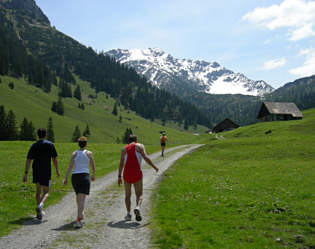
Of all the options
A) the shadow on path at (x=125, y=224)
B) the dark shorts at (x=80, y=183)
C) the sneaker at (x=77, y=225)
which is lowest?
the shadow on path at (x=125, y=224)

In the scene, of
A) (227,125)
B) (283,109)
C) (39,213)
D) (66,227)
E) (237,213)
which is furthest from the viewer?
(227,125)

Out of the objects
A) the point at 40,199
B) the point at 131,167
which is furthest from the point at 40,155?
the point at 131,167

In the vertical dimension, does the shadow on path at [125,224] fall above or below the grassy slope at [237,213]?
above

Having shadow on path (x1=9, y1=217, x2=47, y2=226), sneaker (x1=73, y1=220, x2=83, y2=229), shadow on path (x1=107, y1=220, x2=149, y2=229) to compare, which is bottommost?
shadow on path (x1=107, y1=220, x2=149, y2=229)

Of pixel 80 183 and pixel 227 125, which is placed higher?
pixel 227 125

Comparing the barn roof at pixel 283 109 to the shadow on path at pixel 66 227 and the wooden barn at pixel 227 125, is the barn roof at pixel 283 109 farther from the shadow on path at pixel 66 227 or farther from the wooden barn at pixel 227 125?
the shadow on path at pixel 66 227

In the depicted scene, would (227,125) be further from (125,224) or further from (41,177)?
(41,177)

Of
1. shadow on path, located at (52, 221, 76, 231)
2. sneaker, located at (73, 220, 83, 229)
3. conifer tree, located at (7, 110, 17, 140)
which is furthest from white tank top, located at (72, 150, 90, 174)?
conifer tree, located at (7, 110, 17, 140)

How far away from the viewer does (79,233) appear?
9.90m

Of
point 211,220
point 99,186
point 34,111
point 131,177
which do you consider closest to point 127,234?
point 131,177

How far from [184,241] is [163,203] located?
232 inches

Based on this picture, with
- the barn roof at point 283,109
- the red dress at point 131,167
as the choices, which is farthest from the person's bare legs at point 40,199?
the barn roof at point 283,109

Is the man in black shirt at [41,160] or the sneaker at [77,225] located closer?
the sneaker at [77,225]

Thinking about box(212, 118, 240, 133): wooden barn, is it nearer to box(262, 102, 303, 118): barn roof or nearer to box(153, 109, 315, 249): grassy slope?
box(262, 102, 303, 118): barn roof
